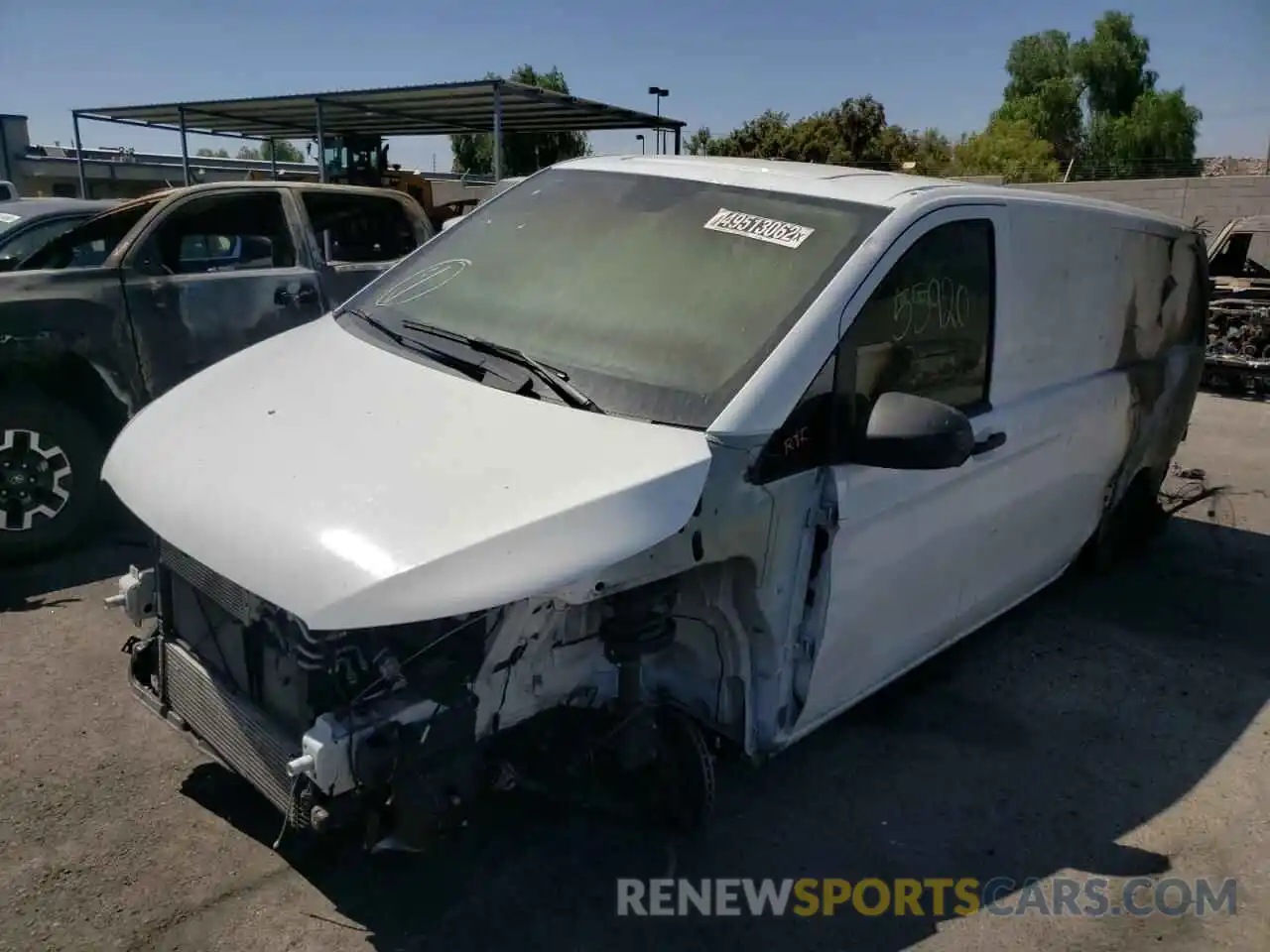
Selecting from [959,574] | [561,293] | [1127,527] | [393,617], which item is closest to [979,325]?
[959,574]

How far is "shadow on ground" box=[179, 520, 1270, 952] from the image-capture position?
9.03ft

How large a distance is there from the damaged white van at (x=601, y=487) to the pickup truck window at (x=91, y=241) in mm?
3035

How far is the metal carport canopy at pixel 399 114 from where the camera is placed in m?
14.0

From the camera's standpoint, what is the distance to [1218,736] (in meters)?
4.00

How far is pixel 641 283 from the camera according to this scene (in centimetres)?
308

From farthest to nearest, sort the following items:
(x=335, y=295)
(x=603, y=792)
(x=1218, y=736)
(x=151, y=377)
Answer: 1. (x=335, y=295)
2. (x=151, y=377)
3. (x=1218, y=736)
4. (x=603, y=792)

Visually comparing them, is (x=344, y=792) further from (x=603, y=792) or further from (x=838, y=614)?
(x=838, y=614)

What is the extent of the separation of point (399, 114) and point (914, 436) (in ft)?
54.6

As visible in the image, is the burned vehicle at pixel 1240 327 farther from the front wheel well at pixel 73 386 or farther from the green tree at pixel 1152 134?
the green tree at pixel 1152 134

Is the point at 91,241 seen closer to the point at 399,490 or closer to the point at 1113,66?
the point at 399,490

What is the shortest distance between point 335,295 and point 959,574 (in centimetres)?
462

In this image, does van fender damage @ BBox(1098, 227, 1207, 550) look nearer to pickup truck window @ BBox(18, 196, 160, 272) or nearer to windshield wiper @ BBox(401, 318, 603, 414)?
windshield wiper @ BBox(401, 318, 603, 414)

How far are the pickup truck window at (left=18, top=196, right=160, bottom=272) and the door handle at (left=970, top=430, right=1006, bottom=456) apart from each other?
482 centimetres

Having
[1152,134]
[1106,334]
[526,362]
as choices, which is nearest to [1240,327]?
[1106,334]
